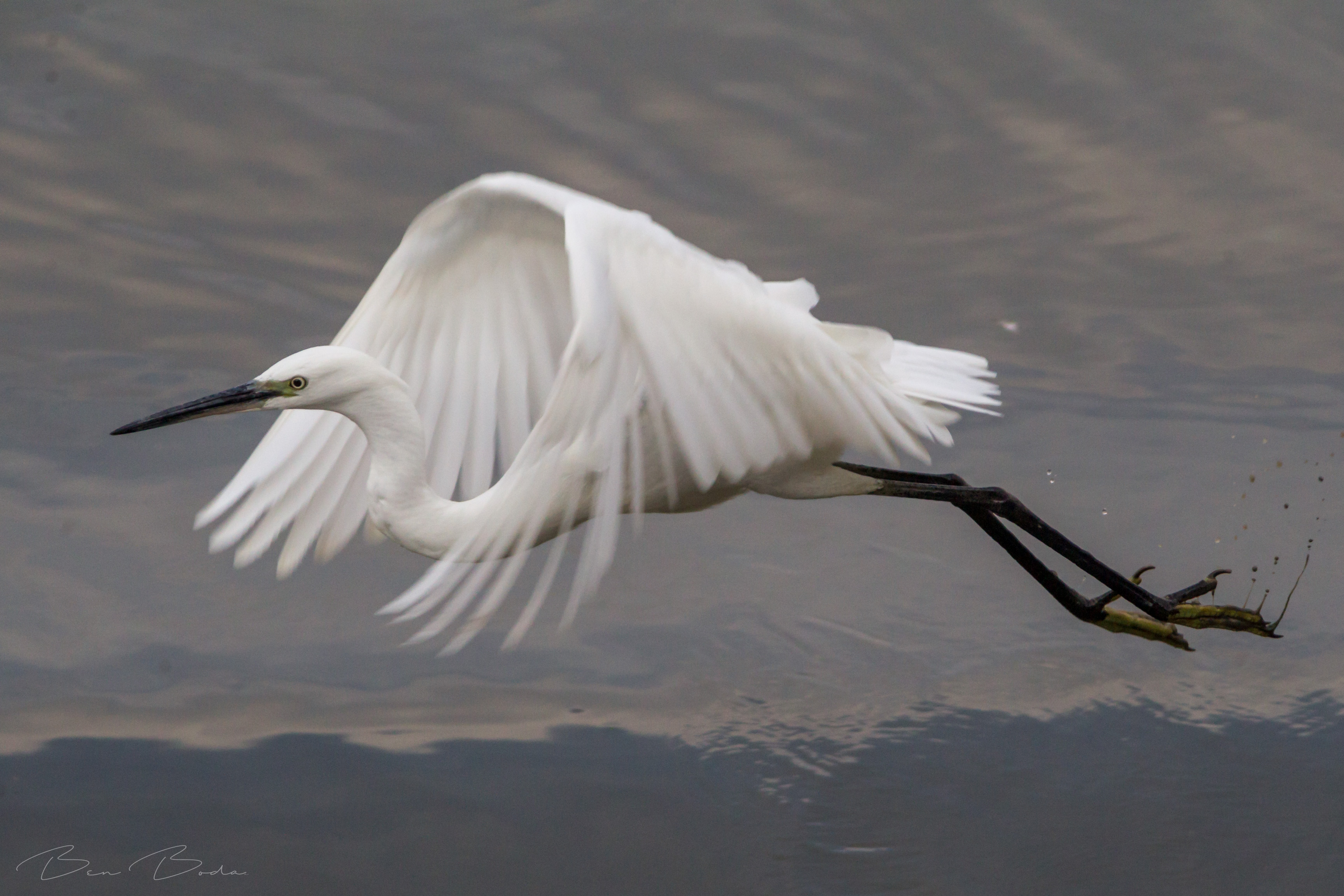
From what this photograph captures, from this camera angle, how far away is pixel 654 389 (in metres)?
2.45

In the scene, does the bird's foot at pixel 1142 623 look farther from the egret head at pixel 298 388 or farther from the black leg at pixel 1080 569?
the egret head at pixel 298 388

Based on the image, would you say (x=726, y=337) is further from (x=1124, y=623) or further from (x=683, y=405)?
(x=1124, y=623)

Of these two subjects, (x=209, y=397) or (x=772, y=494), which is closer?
(x=209, y=397)

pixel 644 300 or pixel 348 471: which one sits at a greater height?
pixel 644 300

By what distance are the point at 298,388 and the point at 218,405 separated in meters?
0.16

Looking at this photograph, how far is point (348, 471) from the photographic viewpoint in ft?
10.8

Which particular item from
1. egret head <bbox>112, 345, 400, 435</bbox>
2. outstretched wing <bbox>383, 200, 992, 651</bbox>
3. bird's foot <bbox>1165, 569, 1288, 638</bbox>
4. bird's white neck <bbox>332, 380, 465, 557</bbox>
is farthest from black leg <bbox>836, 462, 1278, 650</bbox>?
egret head <bbox>112, 345, 400, 435</bbox>

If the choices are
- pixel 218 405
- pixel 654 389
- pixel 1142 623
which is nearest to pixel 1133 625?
pixel 1142 623

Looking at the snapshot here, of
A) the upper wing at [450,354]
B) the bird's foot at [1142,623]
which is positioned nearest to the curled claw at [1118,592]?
the bird's foot at [1142,623]

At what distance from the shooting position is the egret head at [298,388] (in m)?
2.77

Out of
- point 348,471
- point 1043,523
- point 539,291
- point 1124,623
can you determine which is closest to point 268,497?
point 348,471

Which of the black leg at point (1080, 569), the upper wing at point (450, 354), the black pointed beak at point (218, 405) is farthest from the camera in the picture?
the black leg at point (1080, 569)

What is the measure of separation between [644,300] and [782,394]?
16.3 inches

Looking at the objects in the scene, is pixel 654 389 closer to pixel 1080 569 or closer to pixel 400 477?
pixel 400 477
